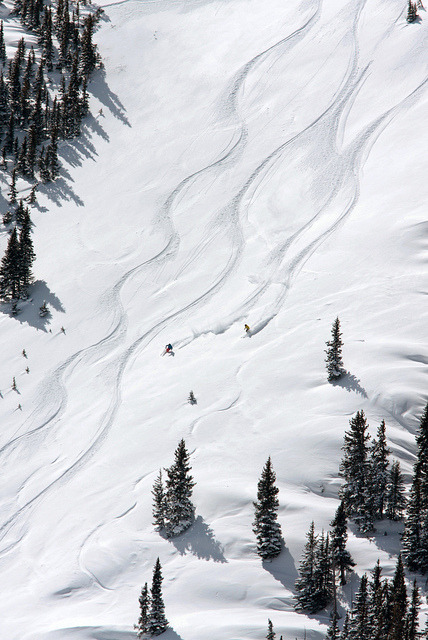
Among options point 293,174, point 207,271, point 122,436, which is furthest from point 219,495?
point 293,174

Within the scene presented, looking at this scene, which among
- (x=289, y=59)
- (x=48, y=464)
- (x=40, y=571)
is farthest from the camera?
(x=289, y=59)

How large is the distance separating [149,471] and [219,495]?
6041 millimetres

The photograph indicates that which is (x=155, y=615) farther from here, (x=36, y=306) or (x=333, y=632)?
(x=36, y=306)

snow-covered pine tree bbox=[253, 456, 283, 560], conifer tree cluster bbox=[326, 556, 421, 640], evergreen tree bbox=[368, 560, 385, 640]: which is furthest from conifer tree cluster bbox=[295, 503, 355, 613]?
evergreen tree bbox=[368, 560, 385, 640]

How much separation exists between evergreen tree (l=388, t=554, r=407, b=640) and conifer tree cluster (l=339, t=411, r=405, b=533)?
457 cm

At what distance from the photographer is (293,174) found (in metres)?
69.4

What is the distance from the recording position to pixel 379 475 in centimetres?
3584

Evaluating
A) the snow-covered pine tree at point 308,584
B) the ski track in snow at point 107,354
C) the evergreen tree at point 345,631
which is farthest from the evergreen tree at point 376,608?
the ski track in snow at point 107,354

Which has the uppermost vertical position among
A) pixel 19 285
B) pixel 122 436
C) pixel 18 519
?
pixel 19 285

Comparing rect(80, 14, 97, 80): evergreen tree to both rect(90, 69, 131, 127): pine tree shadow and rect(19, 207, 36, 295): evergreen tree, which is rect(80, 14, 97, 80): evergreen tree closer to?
rect(90, 69, 131, 127): pine tree shadow

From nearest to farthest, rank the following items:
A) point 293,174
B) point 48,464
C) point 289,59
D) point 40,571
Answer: point 40,571, point 48,464, point 293,174, point 289,59

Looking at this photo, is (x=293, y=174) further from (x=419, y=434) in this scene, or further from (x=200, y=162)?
(x=419, y=434)

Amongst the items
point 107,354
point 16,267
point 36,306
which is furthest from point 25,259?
point 107,354

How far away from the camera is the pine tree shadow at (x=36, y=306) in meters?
58.9
